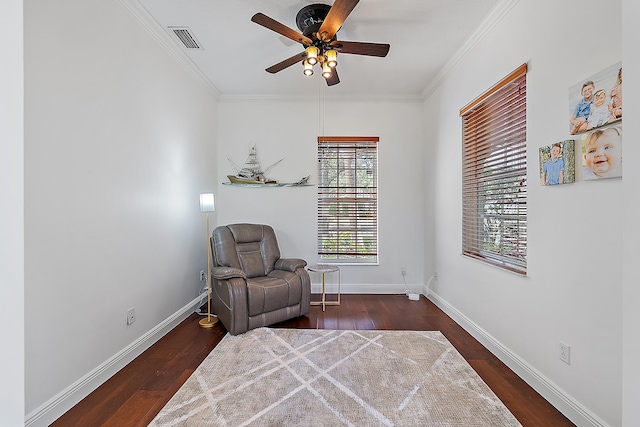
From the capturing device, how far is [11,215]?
0.71m

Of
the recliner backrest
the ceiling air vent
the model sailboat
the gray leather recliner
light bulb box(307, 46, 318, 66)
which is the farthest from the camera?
the model sailboat

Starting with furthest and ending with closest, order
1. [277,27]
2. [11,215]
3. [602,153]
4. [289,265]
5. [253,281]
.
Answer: [289,265] → [253,281] → [277,27] → [602,153] → [11,215]

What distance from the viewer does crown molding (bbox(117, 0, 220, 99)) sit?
7.71ft

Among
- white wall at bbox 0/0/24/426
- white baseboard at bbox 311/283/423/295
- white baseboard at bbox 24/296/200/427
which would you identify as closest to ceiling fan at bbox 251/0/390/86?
white wall at bbox 0/0/24/426

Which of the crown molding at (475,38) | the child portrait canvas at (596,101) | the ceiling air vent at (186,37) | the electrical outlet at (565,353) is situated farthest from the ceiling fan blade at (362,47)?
the electrical outlet at (565,353)

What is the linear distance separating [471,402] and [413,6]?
2972mm

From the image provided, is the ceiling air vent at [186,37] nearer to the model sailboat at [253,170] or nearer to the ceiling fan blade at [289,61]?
the ceiling fan blade at [289,61]

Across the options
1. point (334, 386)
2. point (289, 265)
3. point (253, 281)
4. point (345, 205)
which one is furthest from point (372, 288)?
point (334, 386)

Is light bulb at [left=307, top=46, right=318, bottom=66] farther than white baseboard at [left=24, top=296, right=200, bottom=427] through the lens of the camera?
Yes

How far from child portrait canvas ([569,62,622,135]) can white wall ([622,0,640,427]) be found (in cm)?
90

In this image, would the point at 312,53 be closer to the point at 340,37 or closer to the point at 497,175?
the point at 340,37

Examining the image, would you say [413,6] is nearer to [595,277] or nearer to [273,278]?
[595,277]

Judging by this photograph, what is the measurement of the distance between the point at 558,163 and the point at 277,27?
2.13 m

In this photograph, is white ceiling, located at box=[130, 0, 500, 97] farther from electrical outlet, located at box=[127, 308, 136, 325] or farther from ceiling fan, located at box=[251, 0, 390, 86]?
electrical outlet, located at box=[127, 308, 136, 325]
